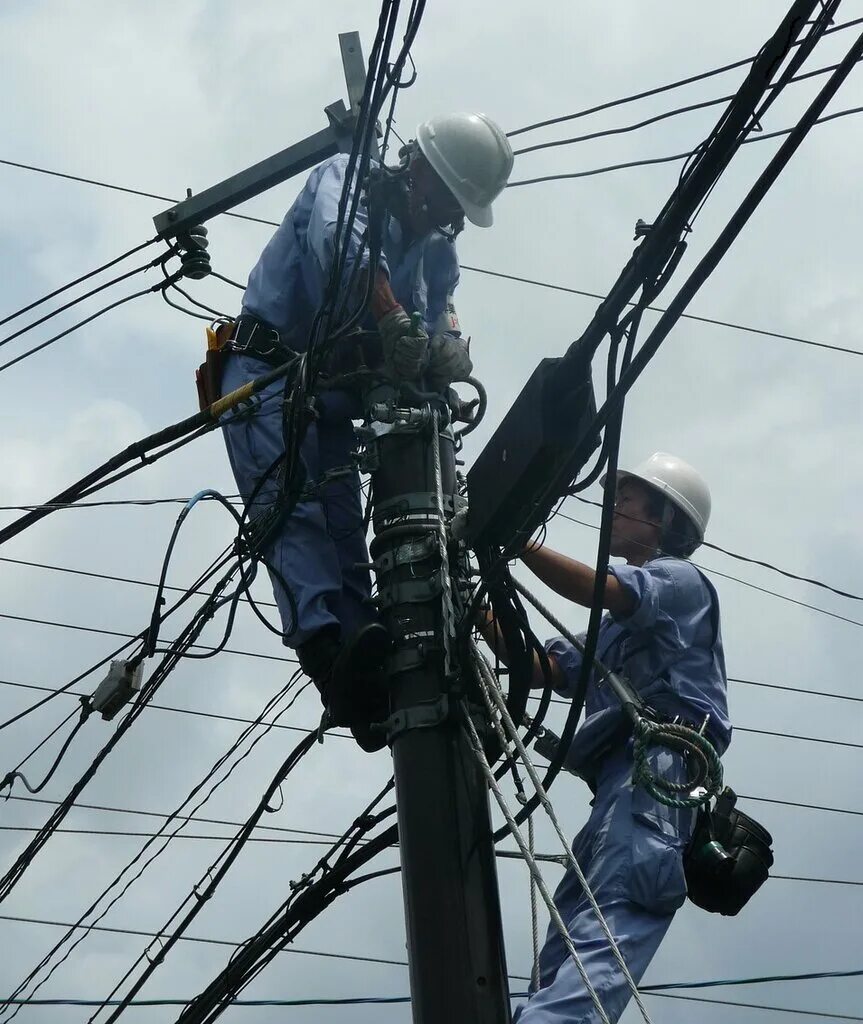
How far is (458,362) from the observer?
493cm

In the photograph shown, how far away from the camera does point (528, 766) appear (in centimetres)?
419

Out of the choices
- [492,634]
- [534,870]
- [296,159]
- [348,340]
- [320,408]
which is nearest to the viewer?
[534,870]

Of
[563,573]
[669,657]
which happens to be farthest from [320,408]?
[669,657]

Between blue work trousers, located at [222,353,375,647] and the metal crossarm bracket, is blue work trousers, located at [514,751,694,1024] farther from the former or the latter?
the metal crossarm bracket

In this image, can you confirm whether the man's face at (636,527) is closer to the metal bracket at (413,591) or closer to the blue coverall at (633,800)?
the blue coverall at (633,800)

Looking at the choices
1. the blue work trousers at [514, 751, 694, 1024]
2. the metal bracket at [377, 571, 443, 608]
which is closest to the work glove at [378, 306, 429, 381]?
the metal bracket at [377, 571, 443, 608]

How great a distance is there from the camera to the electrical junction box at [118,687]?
220 inches

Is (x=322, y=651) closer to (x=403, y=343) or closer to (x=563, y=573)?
(x=563, y=573)


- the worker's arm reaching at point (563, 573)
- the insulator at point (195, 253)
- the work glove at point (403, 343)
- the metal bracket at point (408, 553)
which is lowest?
the worker's arm reaching at point (563, 573)

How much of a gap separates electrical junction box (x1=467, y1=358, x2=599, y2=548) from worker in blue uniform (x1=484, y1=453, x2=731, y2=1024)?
0.90 feet

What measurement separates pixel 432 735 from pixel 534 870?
54 centimetres

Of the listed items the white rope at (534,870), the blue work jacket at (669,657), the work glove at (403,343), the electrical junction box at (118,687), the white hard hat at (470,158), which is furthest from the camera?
the electrical junction box at (118,687)

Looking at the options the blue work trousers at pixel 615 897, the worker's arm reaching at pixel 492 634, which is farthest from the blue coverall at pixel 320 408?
the blue work trousers at pixel 615 897

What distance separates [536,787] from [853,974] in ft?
12.4
